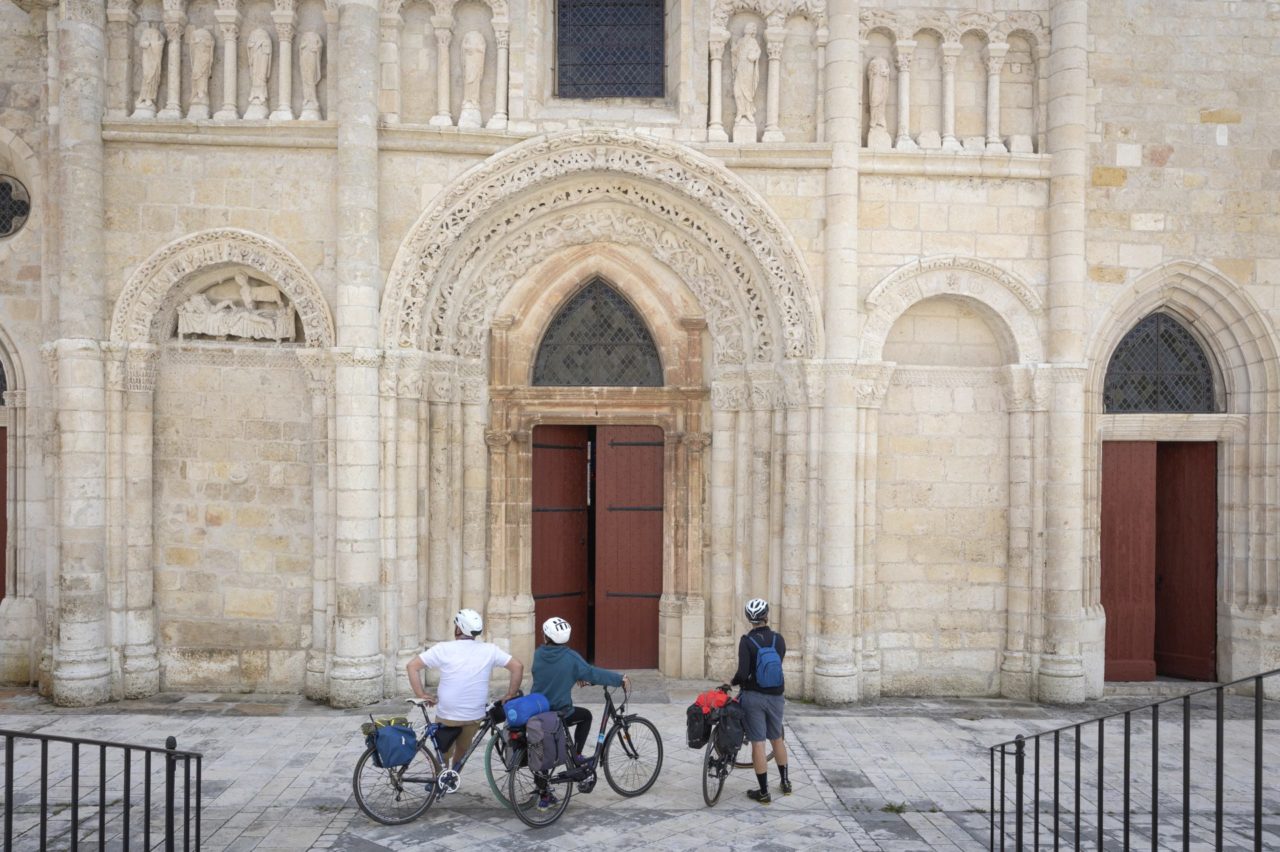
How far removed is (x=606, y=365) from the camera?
10.5 metres

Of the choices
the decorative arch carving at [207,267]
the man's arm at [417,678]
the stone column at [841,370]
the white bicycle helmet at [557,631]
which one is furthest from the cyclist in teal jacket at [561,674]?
the decorative arch carving at [207,267]

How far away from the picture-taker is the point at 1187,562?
34.9 ft

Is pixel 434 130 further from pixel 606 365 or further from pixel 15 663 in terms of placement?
pixel 15 663

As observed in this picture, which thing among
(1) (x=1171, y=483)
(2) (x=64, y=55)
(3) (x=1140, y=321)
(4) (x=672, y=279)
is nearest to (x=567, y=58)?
(4) (x=672, y=279)

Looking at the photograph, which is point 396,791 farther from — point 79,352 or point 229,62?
point 229,62

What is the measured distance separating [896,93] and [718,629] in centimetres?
578

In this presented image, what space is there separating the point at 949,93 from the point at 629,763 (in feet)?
23.3

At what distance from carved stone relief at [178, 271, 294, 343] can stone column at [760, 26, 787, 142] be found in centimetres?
509

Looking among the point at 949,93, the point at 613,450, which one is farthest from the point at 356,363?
the point at 949,93

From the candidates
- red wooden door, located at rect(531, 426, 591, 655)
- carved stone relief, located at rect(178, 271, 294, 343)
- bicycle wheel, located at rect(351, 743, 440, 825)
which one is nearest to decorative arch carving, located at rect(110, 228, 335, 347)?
carved stone relief, located at rect(178, 271, 294, 343)

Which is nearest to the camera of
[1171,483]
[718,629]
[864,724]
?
[864,724]

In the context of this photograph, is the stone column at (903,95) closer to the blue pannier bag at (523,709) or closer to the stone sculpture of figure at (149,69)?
the blue pannier bag at (523,709)

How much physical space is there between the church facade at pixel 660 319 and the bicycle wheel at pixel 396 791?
7.55 ft

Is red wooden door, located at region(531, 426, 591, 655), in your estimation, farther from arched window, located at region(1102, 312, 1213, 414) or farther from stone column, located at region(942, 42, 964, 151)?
arched window, located at region(1102, 312, 1213, 414)
